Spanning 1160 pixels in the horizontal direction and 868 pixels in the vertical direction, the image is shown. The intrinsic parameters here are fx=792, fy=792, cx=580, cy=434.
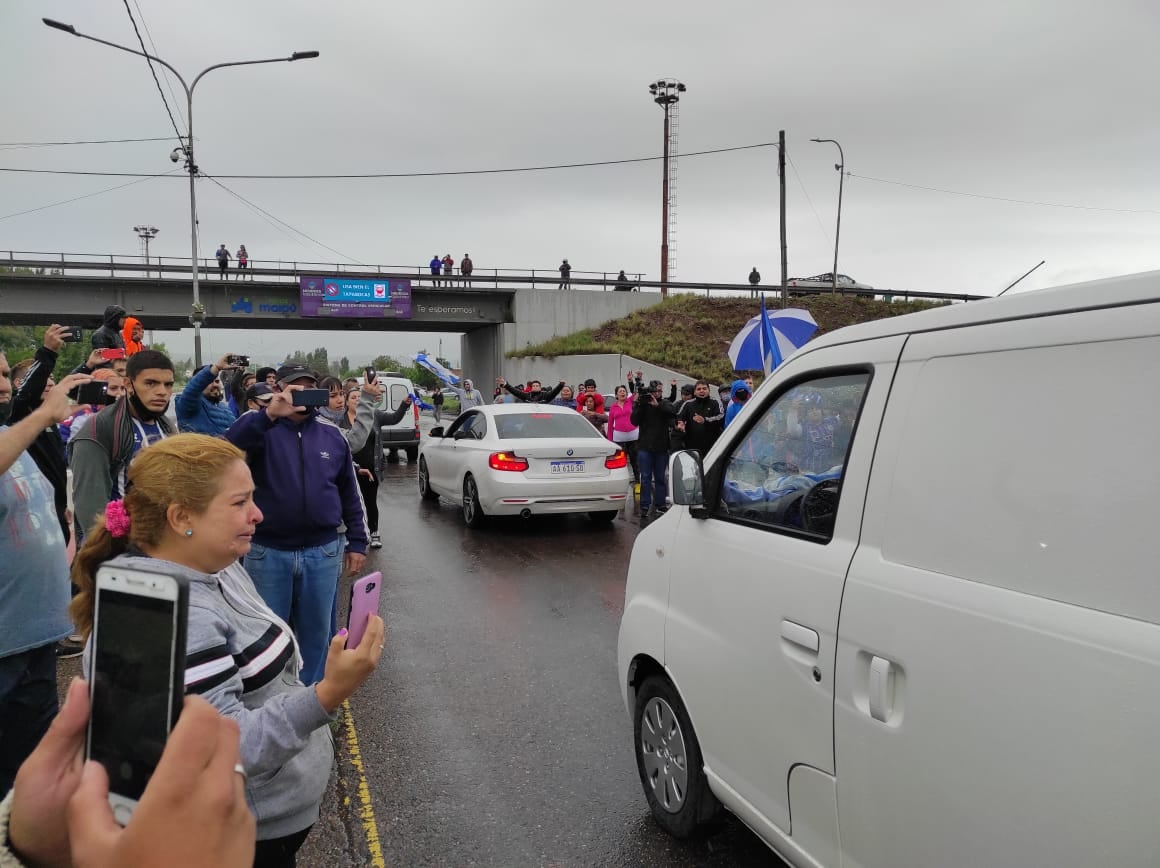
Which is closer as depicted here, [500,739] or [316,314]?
[500,739]

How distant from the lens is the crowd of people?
0.96 meters

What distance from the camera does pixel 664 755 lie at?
10.8ft

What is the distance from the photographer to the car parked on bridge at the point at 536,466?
9.75m

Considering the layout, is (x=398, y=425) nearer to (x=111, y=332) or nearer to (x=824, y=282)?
(x=111, y=332)

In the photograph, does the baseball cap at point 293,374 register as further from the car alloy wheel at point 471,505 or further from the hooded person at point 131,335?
the car alloy wheel at point 471,505

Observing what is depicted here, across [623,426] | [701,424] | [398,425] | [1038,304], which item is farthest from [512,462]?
[398,425]

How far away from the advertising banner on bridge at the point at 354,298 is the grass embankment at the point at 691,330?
5.98 m

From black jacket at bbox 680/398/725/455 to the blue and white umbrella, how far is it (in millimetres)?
757

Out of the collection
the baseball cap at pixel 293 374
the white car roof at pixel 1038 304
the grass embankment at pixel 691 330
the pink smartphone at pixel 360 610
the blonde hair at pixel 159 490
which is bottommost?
the pink smartphone at pixel 360 610

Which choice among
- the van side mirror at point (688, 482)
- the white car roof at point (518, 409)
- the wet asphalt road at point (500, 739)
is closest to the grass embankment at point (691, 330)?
the white car roof at point (518, 409)

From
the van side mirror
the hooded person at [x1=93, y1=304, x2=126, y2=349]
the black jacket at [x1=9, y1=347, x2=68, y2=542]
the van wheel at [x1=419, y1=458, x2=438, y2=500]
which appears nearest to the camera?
the van side mirror

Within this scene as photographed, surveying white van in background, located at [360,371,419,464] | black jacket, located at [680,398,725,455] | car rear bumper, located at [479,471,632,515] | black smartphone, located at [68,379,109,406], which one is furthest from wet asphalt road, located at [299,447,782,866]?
white van in background, located at [360,371,419,464]

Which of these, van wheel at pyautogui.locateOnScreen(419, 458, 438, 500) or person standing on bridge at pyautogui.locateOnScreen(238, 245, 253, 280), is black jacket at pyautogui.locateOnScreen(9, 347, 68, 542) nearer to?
van wheel at pyautogui.locateOnScreen(419, 458, 438, 500)

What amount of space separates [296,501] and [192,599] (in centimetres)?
213
